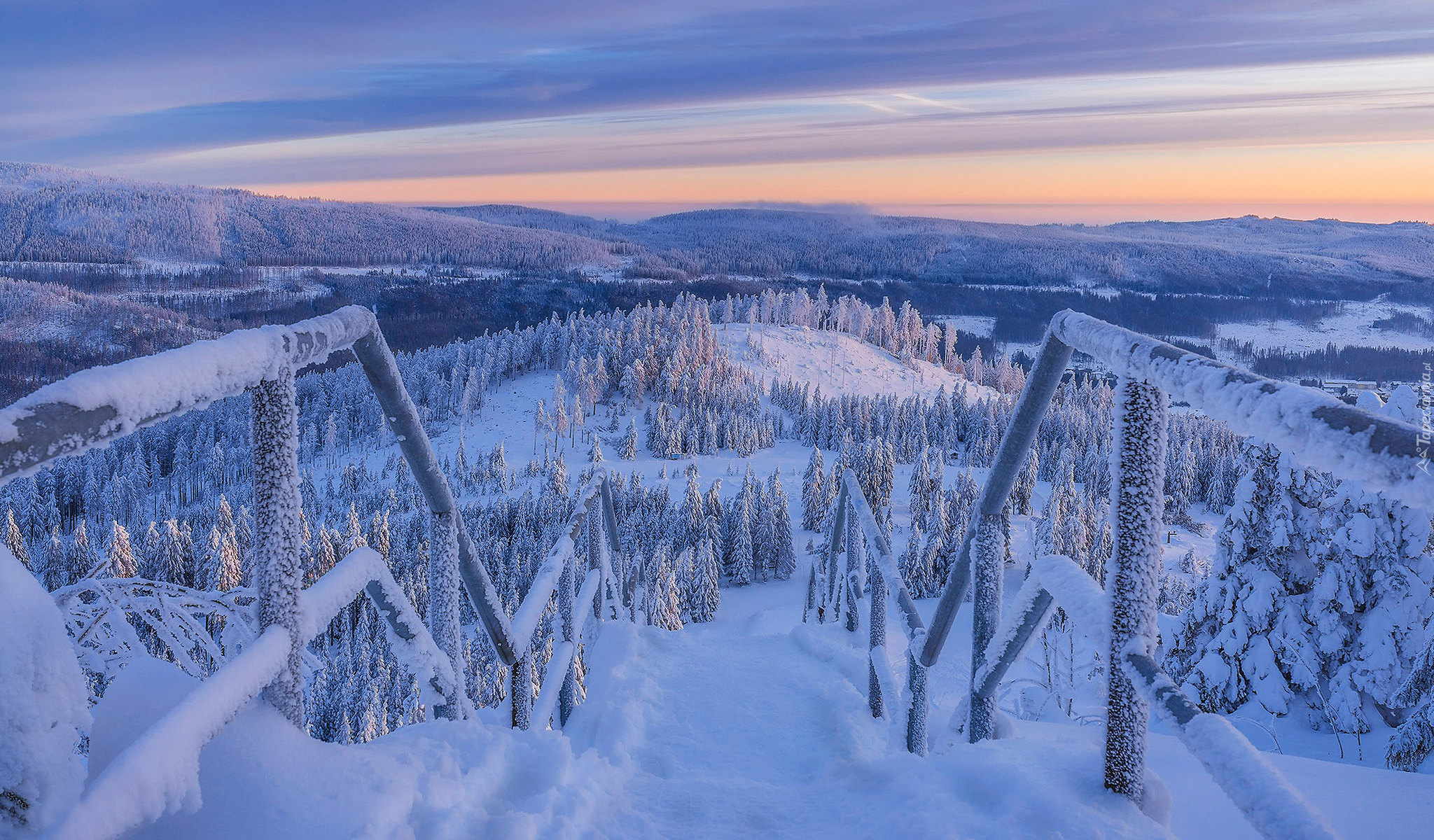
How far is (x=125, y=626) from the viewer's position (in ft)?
7.50

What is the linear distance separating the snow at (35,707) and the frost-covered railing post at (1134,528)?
8.48 ft

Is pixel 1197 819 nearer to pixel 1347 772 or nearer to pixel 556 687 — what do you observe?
pixel 1347 772

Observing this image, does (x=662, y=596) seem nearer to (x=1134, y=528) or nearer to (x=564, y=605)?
(x=564, y=605)

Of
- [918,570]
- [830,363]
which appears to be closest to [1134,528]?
[918,570]

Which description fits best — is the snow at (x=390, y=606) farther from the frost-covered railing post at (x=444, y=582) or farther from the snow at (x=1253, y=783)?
the snow at (x=1253, y=783)

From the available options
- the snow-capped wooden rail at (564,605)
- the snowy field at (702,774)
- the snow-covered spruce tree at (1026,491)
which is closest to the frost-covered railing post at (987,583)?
the snowy field at (702,774)

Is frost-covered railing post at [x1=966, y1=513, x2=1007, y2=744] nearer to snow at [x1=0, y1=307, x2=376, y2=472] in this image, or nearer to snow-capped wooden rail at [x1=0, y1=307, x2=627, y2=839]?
snow-capped wooden rail at [x1=0, y1=307, x2=627, y2=839]

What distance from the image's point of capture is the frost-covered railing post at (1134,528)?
2.26 meters

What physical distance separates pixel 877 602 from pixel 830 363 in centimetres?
12678

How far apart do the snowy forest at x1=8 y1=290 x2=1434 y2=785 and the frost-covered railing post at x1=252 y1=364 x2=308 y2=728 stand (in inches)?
3.0

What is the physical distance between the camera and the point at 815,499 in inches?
2729

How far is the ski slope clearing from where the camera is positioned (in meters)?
122

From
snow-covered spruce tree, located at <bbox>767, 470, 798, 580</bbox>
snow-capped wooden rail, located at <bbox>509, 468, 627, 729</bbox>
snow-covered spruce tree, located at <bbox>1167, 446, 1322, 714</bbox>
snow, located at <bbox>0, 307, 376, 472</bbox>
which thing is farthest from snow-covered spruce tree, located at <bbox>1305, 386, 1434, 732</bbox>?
snow-covered spruce tree, located at <bbox>767, 470, 798, 580</bbox>

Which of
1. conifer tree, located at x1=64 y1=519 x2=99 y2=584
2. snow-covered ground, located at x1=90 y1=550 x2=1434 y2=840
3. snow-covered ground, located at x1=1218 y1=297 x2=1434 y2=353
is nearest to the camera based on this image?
snow-covered ground, located at x1=90 y1=550 x2=1434 y2=840
